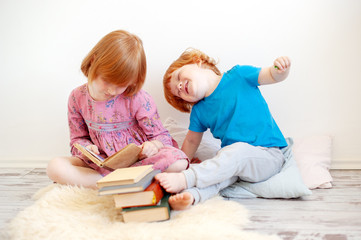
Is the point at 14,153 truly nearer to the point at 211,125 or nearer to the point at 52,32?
the point at 52,32

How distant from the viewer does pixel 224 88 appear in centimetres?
133

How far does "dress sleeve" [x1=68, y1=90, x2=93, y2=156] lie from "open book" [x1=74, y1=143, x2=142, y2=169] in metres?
0.25

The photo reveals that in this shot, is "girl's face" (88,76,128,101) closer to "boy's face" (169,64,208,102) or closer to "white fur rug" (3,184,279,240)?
"boy's face" (169,64,208,102)

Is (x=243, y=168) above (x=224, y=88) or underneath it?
underneath

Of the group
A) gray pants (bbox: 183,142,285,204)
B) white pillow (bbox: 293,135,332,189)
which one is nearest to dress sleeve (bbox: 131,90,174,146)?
gray pants (bbox: 183,142,285,204)

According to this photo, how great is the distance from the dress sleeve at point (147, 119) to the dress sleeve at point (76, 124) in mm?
237

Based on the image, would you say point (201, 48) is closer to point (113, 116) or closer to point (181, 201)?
point (113, 116)

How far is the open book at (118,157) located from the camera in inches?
41.7

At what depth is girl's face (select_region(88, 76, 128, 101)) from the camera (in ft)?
3.85

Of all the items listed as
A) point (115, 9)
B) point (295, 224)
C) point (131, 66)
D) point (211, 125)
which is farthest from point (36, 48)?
point (295, 224)

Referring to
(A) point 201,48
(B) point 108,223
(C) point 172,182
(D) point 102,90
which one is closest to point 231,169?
(C) point 172,182

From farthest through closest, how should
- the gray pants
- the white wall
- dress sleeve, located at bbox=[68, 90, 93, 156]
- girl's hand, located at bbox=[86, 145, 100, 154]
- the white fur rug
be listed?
the white wall → dress sleeve, located at bbox=[68, 90, 93, 156] → girl's hand, located at bbox=[86, 145, 100, 154] → the gray pants → the white fur rug

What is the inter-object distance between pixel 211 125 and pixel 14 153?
1.11 m

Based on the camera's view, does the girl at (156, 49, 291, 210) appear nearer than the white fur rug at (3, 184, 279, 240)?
No
